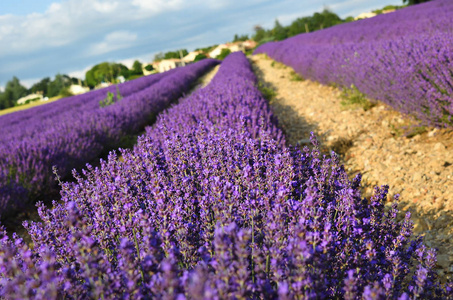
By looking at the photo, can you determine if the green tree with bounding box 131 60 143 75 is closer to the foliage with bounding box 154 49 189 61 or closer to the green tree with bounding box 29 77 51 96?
the foliage with bounding box 154 49 189 61

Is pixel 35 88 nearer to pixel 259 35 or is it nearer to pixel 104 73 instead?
pixel 104 73

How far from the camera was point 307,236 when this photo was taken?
120cm

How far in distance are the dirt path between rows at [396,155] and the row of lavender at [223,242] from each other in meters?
0.75

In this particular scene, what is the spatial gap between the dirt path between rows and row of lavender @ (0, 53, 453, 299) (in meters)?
0.75

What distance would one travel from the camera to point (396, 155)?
12.0 ft

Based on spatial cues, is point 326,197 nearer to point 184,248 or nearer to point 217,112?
point 184,248

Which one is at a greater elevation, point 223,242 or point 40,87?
point 40,87

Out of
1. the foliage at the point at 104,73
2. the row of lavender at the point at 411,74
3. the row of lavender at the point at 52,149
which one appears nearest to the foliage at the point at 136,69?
the foliage at the point at 104,73

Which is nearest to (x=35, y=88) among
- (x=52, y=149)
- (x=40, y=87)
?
(x=40, y=87)

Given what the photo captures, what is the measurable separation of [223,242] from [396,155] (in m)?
3.41

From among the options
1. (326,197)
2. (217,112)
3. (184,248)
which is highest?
(217,112)

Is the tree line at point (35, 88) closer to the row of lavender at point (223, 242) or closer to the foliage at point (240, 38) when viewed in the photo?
the foliage at point (240, 38)

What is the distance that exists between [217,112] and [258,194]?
248cm

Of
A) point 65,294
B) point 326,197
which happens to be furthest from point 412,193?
point 65,294
